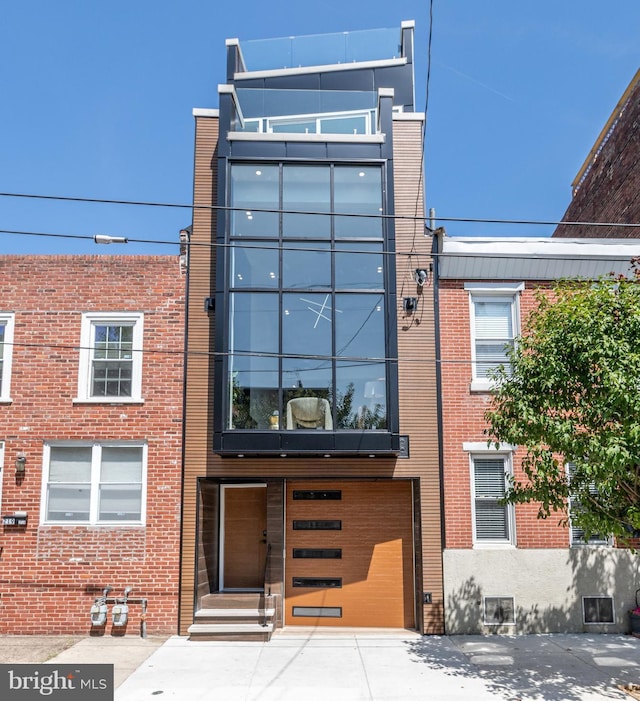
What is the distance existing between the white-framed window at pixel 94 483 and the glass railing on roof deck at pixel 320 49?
9767 mm

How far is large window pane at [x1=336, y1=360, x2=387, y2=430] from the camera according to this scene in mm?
11125

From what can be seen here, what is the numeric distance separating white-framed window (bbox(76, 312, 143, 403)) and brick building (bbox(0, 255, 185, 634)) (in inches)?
0.7

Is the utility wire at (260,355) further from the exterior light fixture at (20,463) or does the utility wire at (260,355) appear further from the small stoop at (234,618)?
the small stoop at (234,618)

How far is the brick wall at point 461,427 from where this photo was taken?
11.4 m

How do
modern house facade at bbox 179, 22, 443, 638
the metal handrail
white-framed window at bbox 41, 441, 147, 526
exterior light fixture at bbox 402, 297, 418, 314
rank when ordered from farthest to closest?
exterior light fixture at bbox 402, 297, 418, 314 < white-framed window at bbox 41, 441, 147, 526 < modern house facade at bbox 179, 22, 443, 638 < the metal handrail

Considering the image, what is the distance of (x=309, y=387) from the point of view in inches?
439

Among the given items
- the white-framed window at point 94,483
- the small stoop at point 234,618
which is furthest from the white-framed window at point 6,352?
the small stoop at point 234,618

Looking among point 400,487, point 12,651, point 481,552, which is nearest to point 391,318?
point 400,487

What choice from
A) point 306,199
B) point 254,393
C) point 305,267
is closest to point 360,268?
point 305,267

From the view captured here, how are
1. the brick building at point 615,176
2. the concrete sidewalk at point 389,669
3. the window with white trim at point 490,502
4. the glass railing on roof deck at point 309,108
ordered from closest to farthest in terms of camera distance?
the concrete sidewalk at point 389,669 < the window with white trim at point 490,502 < the glass railing on roof deck at point 309,108 < the brick building at point 615,176

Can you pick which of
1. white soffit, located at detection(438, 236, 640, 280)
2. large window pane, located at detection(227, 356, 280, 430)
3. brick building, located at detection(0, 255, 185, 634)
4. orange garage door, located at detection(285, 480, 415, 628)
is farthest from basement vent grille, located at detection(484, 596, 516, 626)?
white soffit, located at detection(438, 236, 640, 280)

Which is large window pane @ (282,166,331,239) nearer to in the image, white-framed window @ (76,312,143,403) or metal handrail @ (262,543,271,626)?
white-framed window @ (76,312,143,403)

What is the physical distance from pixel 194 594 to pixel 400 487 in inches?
155

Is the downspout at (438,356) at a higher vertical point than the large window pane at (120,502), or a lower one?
higher
